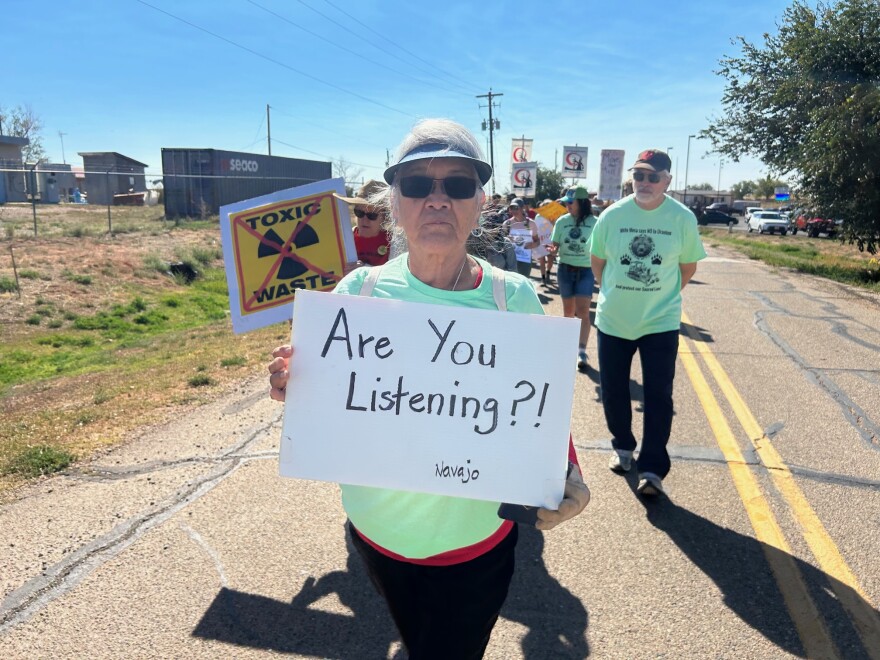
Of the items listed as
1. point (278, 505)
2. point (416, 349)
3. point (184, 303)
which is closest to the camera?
point (416, 349)

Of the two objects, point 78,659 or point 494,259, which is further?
point 494,259

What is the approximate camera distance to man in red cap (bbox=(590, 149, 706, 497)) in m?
3.85

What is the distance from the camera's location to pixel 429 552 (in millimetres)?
1704

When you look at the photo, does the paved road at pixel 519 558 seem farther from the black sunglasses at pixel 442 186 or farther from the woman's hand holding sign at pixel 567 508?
the black sunglasses at pixel 442 186

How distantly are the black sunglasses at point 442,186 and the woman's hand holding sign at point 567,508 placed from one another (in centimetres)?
87

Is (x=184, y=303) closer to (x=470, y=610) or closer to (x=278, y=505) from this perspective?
(x=278, y=505)

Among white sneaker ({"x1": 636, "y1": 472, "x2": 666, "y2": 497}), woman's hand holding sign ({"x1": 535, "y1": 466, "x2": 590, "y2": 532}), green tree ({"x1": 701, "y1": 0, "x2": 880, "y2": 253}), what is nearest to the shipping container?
green tree ({"x1": 701, "y1": 0, "x2": 880, "y2": 253})

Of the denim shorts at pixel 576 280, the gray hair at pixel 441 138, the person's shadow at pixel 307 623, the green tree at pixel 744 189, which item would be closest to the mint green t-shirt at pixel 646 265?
the person's shadow at pixel 307 623

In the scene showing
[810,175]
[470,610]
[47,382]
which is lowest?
[47,382]

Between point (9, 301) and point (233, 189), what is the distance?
22623 mm

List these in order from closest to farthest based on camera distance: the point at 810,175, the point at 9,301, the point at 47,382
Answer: the point at 47,382, the point at 9,301, the point at 810,175

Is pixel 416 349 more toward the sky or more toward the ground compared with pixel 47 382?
more toward the sky

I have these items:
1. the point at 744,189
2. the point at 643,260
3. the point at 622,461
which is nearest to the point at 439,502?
the point at 643,260

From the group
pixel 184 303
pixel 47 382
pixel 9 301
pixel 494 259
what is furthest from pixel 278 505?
pixel 184 303
